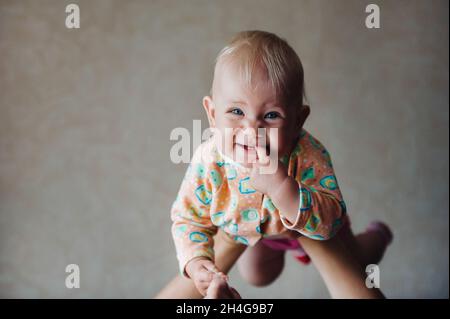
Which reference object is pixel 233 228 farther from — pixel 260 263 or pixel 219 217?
pixel 260 263

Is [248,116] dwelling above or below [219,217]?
above

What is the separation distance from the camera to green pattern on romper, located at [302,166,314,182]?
0.54m

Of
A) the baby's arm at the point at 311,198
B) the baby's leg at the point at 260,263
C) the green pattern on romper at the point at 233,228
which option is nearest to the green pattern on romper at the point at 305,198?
the baby's arm at the point at 311,198

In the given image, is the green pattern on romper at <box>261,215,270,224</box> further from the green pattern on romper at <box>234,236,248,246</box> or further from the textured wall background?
the textured wall background

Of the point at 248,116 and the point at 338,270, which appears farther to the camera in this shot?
the point at 338,270

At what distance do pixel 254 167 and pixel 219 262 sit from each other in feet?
0.56

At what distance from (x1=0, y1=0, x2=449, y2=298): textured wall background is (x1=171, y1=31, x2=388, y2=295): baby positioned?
22 centimetres

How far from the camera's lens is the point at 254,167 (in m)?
0.49

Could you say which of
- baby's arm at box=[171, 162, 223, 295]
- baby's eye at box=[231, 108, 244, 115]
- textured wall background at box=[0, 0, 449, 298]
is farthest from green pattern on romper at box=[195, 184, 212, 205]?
Answer: textured wall background at box=[0, 0, 449, 298]

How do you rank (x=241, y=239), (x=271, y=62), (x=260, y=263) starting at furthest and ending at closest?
1. (x=260, y=263)
2. (x=241, y=239)
3. (x=271, y=62)

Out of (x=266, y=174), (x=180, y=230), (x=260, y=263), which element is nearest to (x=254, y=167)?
(x=266, y=174)

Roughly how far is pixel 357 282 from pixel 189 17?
1.40 ft
